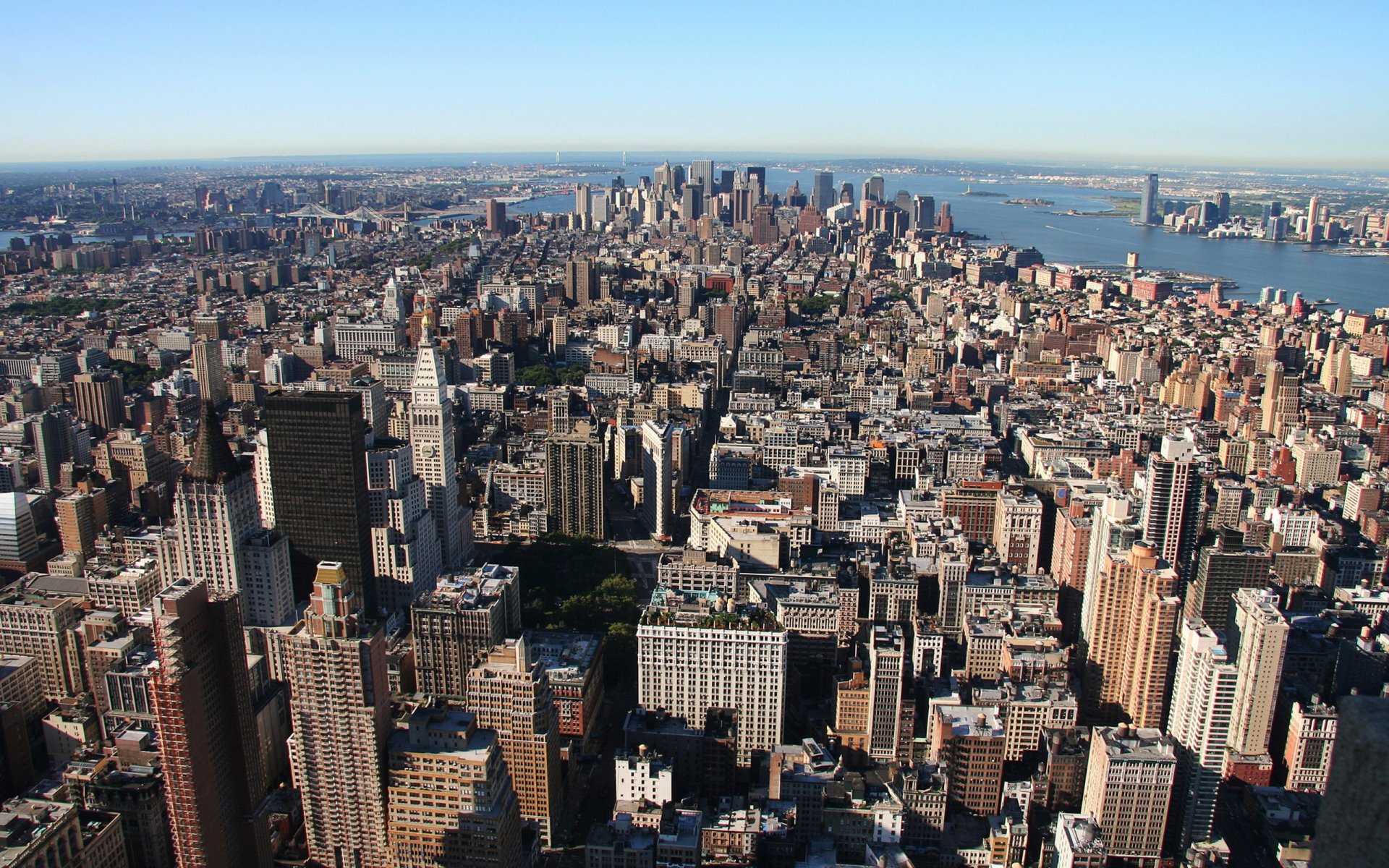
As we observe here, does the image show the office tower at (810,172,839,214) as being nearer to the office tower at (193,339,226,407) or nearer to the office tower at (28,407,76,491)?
the office tower at (193,339,226,407)

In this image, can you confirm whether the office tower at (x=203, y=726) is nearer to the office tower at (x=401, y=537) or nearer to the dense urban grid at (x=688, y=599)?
the dense urban grid at (x=688, y=599)

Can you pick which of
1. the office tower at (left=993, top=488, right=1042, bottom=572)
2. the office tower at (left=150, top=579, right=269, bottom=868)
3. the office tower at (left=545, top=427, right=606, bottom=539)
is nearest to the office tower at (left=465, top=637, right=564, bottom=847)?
the office tower at (left=150, top=579, right=269, bottom=868)

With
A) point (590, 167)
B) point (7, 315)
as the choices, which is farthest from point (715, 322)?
point (590, 167)

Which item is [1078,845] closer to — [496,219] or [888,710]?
[888,710]

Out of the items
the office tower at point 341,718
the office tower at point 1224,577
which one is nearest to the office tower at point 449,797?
the office tower at point 341,718

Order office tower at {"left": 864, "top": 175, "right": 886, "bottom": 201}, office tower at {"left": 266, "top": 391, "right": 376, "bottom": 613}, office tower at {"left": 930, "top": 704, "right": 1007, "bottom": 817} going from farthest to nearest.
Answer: office tower at {"left": 864, "top": 175, "right": 886, "bottom": 201} < office tower at {"left": 266, "top": 391, "right": 376, "bottom": 613} < office tower at {"left": 930, "top": 704, "right": 1007, "bottom": 817}
